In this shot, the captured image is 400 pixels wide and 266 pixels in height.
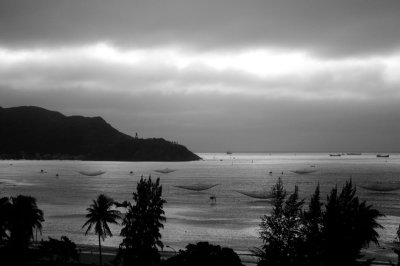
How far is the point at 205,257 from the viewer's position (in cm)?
3678

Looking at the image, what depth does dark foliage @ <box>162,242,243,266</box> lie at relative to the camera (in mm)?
36438

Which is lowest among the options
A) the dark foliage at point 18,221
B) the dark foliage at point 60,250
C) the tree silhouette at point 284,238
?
the dark foliage at point 60,250

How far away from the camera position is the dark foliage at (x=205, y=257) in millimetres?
36438

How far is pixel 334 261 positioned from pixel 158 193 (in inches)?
960

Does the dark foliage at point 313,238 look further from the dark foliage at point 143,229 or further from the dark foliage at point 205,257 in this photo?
the dark foliage at point 143,229

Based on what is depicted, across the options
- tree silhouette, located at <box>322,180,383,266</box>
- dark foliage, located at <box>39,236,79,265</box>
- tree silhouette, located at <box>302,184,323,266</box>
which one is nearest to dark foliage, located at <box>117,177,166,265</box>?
dark foliage, located at <box>39,236,79,265</box>

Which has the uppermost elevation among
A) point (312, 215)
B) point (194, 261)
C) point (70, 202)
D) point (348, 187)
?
point (348, 187)

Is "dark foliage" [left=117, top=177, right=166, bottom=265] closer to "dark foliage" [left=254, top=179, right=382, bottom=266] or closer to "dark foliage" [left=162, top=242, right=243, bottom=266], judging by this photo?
"dark foliage" [left=162, top=242, right=243, bottom=266]

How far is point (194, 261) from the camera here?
36.5 meters

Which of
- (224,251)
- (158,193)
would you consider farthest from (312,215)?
(158,193)

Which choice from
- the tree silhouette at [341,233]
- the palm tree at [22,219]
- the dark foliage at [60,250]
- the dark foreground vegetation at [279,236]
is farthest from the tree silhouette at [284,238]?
the palm tree at [22,219]

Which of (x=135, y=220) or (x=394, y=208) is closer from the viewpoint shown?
(x=135, y=220)

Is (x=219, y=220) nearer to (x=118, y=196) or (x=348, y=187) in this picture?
(x=118, y=196)

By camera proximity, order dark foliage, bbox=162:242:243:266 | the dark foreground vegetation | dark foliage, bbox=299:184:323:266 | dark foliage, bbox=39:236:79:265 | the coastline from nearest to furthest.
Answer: the dark foreground vegetation, dark foliage, bbox=299:184:323:266, dark foliage, bbox=162:242:243:266, dark foliage, bbox=39:236:79:265, the coastline
